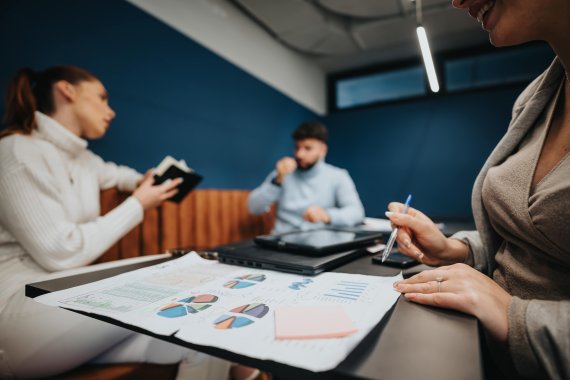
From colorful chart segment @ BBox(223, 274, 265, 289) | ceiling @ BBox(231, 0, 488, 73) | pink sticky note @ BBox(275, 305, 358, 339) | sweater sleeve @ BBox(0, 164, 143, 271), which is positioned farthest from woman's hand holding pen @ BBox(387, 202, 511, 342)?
ceiling @ BBox(231, 0, 488, 73)

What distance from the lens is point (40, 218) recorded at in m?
0.87

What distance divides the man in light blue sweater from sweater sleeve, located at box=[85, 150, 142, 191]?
1.01 meters

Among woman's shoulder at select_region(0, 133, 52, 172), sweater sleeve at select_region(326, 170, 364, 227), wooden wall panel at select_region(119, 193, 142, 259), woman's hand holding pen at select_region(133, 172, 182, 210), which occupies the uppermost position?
woman's shoulder at select_region(0, 133, 52, 172)

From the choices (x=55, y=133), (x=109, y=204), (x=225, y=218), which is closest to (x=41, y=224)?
(x=55, y=133)

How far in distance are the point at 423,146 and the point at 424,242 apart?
343 centimetres

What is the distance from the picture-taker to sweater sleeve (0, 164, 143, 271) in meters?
0.86

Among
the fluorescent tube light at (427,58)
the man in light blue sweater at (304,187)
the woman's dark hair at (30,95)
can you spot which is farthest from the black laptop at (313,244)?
the man in light blue sweater at (304,187)

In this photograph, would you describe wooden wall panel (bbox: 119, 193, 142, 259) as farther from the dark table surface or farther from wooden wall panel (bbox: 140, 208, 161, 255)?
the dark table surface

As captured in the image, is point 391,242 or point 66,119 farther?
point 66,119

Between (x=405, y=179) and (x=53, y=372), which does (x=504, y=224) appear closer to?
(x=53, y=372)

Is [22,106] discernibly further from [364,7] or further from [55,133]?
[364,7]

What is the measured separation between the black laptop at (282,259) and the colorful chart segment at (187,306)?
0.19 metres

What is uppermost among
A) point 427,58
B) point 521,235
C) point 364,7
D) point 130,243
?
point 364,7

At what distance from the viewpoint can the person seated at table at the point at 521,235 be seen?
40 centimetres
